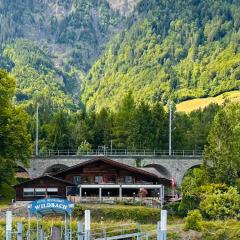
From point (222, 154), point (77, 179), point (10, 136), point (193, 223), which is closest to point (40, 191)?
point (77, 179)

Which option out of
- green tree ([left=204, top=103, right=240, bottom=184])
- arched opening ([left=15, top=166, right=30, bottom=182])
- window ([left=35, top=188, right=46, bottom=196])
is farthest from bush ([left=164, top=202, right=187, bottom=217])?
arched opening ([left=15, top=166, right=30, bottom=182])

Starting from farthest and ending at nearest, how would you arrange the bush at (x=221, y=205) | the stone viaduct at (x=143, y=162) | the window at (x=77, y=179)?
the stone viaduct at (x=143, y=162)
the window at (x=77, y=179)
the bush at (x=221, y=205)

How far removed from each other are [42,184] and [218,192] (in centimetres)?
2141

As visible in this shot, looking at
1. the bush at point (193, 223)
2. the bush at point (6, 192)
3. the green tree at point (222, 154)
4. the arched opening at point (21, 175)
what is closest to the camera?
the bush at point (193, 223)

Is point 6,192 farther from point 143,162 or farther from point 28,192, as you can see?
point 143,162

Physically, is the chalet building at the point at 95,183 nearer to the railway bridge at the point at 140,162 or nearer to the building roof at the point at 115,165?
the building roof at the point at 115,165

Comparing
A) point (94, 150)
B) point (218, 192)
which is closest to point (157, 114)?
point (94, 150)

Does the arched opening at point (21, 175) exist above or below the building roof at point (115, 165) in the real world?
below

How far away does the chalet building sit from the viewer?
79.6 meters

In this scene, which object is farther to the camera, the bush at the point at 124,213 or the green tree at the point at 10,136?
the green tree at the point at 10,136

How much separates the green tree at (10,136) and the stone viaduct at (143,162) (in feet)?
50.5

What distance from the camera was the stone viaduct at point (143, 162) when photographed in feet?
318

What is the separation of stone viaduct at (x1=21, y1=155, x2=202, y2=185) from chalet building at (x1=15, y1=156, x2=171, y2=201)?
10188 mm

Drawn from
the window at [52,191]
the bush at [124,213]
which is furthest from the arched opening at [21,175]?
the bush at [124,213]
